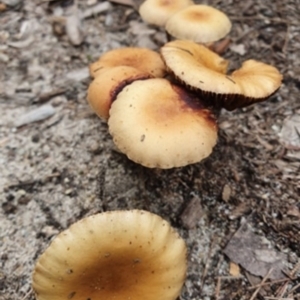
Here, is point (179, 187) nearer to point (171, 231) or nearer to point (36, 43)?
point (171, 231)

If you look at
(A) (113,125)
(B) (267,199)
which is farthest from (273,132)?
(A) (113,125)

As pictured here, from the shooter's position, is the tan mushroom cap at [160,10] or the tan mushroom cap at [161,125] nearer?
the tan mushroom cap at [161,125]

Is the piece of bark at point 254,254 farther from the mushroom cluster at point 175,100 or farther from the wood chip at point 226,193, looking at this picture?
the mushroom cluster at point 175,100

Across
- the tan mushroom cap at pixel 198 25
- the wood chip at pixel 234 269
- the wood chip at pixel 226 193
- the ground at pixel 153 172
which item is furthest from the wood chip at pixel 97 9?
the wood chip at pixel 234 269

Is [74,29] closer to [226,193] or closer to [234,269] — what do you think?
[226,193]

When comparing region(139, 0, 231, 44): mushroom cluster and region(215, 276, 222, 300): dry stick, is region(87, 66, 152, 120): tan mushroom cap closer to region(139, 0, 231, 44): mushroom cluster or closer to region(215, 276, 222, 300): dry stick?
region(139, 0, 231, 44): mushroom cluster

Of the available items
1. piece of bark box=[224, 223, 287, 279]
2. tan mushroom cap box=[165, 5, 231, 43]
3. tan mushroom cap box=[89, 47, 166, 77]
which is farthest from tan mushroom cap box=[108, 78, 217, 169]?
piece of bark box=[224, 223, 287, 279]
